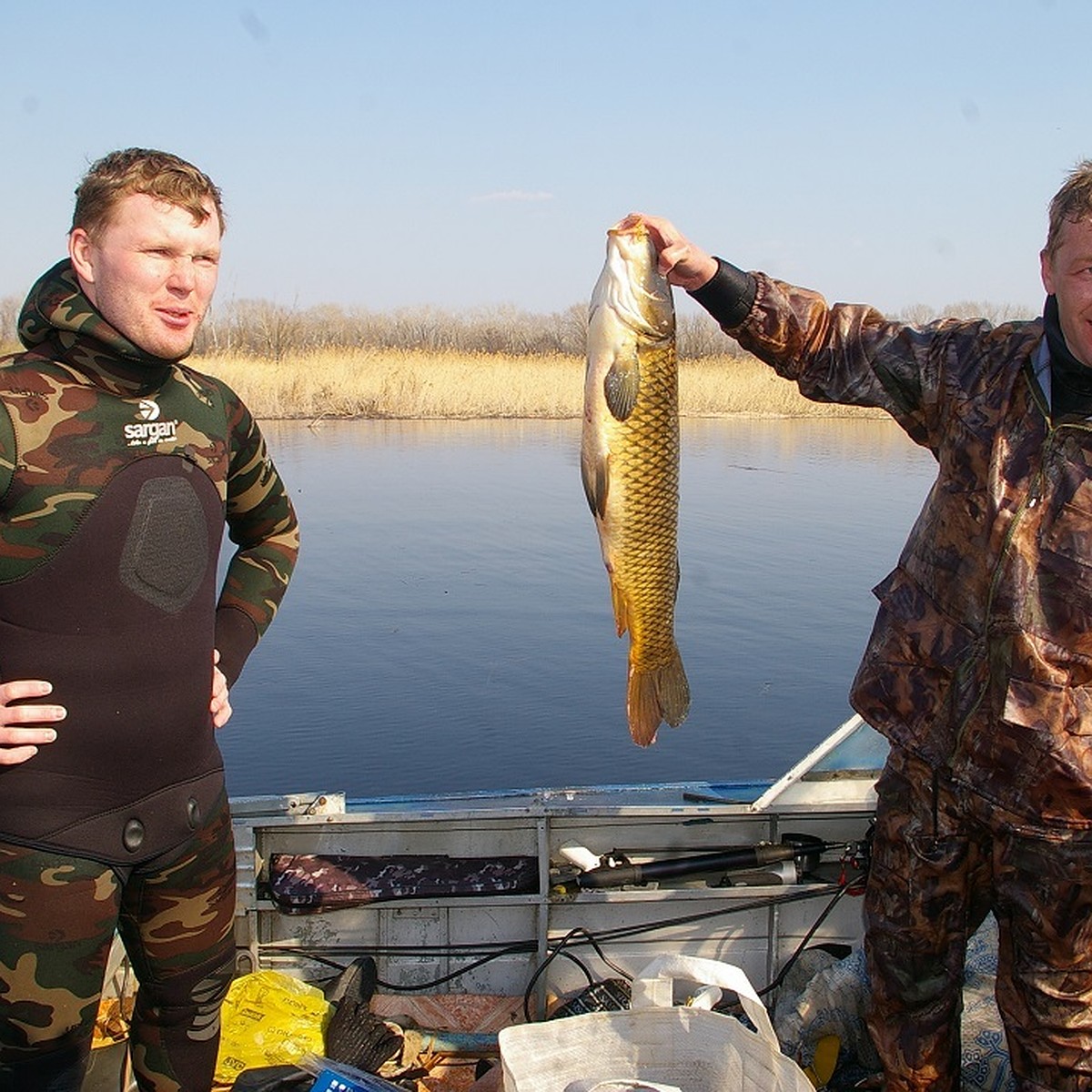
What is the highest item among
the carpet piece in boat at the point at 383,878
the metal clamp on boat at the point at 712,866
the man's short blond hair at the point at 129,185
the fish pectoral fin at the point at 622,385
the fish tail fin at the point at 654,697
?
the man's short blond hair at the point at 129,185

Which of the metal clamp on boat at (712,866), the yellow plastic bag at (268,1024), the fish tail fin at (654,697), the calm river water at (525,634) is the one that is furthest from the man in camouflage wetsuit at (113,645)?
the calm river water at (525,634)

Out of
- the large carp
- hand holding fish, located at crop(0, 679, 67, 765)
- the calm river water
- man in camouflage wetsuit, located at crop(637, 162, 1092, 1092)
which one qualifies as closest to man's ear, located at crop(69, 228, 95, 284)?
hand holding fish, located at crop(0, 679, 67, 765)

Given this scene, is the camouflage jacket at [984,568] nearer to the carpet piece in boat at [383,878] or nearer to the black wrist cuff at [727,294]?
the black wrist cuff at [727,294]

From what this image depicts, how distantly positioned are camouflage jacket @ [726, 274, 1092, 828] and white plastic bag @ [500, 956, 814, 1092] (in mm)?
758

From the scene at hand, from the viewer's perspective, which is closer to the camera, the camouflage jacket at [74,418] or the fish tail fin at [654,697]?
the camouflage jacket at [74,418]

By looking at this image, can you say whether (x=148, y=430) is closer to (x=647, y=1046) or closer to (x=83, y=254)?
(x=83, y=254)

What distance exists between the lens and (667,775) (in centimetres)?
621

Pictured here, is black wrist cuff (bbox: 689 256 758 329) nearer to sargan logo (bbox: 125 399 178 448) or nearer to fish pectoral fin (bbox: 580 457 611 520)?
fish pectoral fin (bbox: 580 457 611 520)

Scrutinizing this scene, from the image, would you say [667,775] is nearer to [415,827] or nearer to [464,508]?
[415,827]

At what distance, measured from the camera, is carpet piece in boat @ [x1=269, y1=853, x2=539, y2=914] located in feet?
→ 12.4

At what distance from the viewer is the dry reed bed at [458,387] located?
2017 cm

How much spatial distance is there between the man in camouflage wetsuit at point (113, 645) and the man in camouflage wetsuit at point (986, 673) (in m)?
1.15

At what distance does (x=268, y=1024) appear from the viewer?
3.35 metres

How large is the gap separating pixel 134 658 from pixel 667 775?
4065 millimetres
